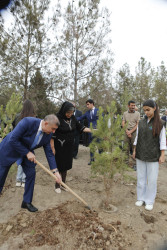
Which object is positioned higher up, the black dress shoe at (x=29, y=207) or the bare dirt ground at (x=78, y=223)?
the black dress shoe at (x=29, y=207)

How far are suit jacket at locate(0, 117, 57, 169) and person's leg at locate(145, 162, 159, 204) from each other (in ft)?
5.49

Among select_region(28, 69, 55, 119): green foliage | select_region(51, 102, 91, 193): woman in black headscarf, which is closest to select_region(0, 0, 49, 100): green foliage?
select_region(28, 69, 55, 119): green foliage

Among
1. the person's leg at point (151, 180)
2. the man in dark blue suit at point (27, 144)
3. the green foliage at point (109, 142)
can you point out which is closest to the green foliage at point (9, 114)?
the man in dark blue suit at point (27, 144)

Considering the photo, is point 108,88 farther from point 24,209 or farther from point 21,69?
point 24,209

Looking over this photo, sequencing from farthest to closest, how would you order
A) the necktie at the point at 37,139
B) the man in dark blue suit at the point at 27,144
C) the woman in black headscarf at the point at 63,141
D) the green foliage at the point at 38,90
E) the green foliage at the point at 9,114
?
the green foliage at the point at 38,90 < the green foliage at the point at 9,114 < the woman in black headscarf at the point at 63,141 < the necktie at the point at 37,139 < the man in dark blue suit at the point at 27,144

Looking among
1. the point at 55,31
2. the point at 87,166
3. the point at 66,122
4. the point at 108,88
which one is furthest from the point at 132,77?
the point at 66,122

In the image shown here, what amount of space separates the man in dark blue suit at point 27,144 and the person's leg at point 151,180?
144cm

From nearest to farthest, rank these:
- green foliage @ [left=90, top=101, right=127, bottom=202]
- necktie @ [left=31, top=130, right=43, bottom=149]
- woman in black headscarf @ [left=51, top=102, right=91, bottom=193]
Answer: necktie @ [left=31, top=130, right=43, bottom=149], green foliage @ [left=90, top=101, right=127, bottom=202], woman in black headscarf @ [left=51, top=102, right=91, bottom=193]

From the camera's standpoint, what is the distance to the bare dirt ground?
238 cm

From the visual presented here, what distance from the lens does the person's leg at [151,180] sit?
312 cm

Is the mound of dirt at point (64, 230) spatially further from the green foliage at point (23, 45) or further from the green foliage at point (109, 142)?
the green foliage at point (23, 45)

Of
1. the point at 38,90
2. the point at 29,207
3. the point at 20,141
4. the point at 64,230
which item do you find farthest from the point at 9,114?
the point at 38,90

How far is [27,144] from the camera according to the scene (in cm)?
291

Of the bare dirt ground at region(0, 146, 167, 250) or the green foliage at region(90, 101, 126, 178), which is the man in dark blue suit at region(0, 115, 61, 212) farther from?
the green foliage at region(90, 101, 126, 178)
